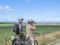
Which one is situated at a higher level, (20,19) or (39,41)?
(20,19)

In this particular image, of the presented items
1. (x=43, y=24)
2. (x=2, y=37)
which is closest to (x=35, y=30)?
(x=43, y=24)

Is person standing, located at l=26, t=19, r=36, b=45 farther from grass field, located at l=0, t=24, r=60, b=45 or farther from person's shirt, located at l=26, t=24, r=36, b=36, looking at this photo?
grass field, located at l=0, t=24, r=60, b=45

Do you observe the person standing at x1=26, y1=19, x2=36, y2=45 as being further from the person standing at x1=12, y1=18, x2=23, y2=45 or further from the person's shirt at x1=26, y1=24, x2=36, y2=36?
the person standing at x1=12, y1=18, x2=23, y2=45

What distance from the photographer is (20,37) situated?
20.0ft

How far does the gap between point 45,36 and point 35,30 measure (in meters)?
0.32

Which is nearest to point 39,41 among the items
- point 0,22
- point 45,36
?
point 45,36

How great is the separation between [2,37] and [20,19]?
0.61m

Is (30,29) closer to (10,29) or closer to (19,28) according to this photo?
(19,28)

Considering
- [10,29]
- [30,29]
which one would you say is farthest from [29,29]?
[10,29]

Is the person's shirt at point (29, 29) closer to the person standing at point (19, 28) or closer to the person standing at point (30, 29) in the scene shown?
the person standing at point (30, 29)

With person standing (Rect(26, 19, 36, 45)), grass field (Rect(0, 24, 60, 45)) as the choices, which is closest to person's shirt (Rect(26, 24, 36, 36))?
person standing (Rect(26, 19, 36, 45))

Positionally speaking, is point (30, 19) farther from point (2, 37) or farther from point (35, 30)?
point (2, 37)

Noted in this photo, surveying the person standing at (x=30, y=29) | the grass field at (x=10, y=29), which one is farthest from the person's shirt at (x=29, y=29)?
the grass field at (x=10, y=29)

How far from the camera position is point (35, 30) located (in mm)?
6117
